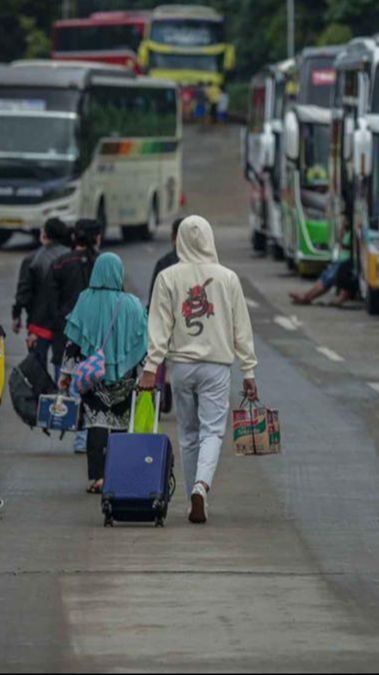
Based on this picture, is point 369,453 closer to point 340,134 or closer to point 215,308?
point 215,308

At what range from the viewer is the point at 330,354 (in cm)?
2577

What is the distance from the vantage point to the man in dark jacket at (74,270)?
16.5 meters

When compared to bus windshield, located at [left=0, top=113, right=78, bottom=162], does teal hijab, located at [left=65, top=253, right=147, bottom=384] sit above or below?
above

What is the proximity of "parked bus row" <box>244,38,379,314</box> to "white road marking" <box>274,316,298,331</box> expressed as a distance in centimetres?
111

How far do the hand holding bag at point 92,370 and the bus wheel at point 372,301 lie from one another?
16.8 metres

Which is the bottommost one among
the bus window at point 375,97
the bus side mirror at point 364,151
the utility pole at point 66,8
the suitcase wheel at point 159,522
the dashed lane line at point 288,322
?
the utility pole at point 66,8

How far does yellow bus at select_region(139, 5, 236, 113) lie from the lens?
91.1 meters

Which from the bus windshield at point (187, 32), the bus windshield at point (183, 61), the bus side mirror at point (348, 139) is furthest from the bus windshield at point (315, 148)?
the bus windshield at point (183, 61)

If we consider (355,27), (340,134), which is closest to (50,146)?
(340,134)

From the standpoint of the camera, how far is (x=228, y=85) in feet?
356

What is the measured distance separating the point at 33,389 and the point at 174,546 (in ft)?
14.8

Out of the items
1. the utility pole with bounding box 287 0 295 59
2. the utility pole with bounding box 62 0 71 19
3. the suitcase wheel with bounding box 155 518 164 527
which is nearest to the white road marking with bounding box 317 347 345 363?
the suitcase wheel with bounding box 155 518 164 527

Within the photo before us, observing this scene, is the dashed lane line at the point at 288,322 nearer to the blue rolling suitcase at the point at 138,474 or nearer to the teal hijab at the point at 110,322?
the teal hijab at the point at 110,322

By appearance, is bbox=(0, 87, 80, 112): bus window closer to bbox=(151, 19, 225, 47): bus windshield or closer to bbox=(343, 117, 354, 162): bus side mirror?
bbox=(343, 117, 354, 162): bus side mirror
